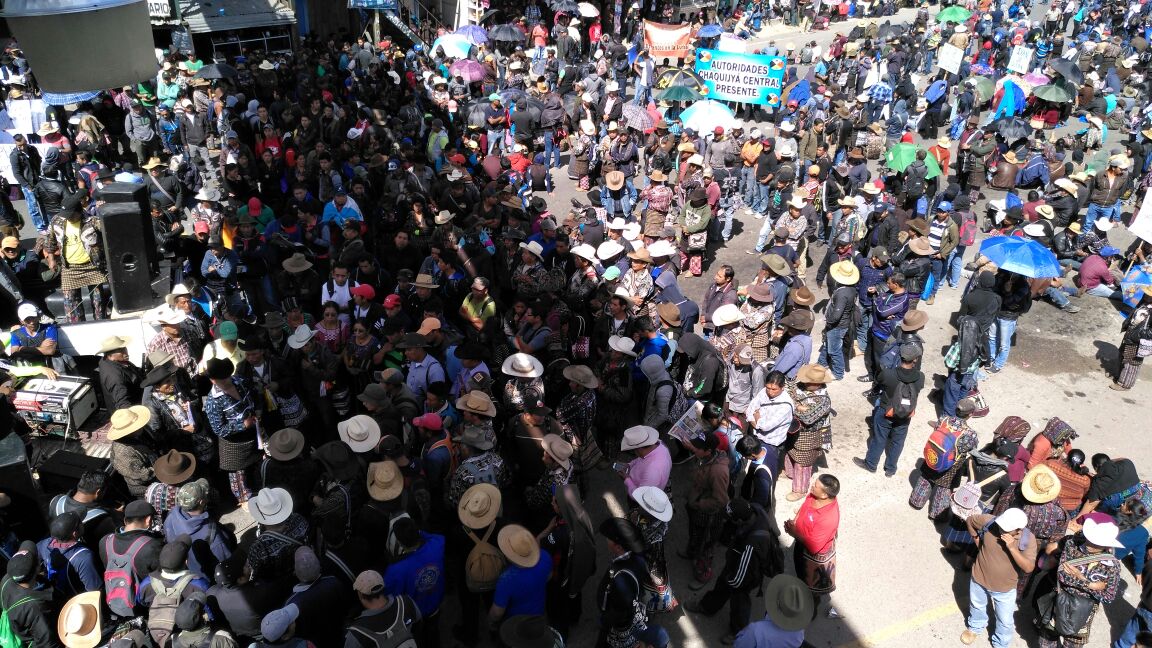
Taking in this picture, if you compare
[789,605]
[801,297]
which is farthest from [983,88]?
[789,605]

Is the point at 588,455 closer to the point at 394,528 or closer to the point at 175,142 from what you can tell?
the point at 394,528

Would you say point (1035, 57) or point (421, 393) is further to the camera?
point (1035, 57)

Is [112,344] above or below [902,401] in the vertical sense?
above

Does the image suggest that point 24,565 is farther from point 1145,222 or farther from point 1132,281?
point 1132,281

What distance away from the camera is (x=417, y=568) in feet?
17.2

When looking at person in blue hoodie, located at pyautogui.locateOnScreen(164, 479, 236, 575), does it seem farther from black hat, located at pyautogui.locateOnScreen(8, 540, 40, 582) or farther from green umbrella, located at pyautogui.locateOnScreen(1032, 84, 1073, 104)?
green umbrella, located at pyautogui.locateOnScreen(1032, 84, 1073, 104)

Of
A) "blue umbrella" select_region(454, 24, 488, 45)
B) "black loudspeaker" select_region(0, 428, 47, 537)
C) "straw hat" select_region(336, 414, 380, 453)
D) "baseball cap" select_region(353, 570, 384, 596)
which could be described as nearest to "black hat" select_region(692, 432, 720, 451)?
"straw hat" select_region(336, 414, 380, 453)

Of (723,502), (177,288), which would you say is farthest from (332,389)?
(723,502)

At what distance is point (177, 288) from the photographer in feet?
26.2

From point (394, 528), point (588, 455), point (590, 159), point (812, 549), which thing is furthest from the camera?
point (590, 159)

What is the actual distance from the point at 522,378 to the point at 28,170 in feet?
34.7

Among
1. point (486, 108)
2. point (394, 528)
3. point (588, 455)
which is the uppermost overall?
point (486, 108)

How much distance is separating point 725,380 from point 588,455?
1.85 m

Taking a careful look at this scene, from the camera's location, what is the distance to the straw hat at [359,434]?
6246 mm
